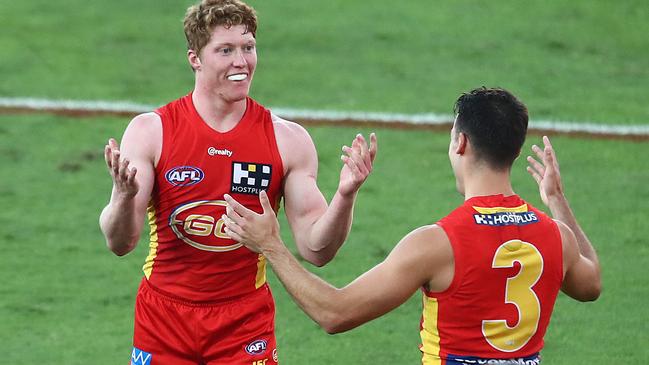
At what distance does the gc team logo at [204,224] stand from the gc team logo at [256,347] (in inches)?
18.4

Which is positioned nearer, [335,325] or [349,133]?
[335,325]

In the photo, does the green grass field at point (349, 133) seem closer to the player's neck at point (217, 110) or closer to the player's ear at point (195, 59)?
the player's neck at point (217, 110)

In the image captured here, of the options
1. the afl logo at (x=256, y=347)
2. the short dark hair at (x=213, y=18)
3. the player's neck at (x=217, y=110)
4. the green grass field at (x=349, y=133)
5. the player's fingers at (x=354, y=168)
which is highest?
the short dark hair at (x=213, y=18)

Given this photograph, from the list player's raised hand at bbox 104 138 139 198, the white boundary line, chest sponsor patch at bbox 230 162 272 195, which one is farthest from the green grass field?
player's raised hand at bbox 104 138 139 198

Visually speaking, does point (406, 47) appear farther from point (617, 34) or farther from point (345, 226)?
point (345, 226)

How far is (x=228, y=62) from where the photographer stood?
6004 millimetres

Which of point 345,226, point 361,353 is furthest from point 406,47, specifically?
point 345,226

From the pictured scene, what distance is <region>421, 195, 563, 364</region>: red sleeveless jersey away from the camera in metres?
4.82

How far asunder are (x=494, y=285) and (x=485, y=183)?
419 millimetres

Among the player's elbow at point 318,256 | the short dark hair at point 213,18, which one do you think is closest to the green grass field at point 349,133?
the player's elbow at point 318,256

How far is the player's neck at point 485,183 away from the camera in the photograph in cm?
498

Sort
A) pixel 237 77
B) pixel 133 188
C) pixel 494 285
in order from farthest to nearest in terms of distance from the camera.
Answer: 1. pixel 237 77
2. pixel 133 188
3. pixel 494 285

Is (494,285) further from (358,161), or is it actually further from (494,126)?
(358,161)

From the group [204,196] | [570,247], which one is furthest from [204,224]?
[570,247]
